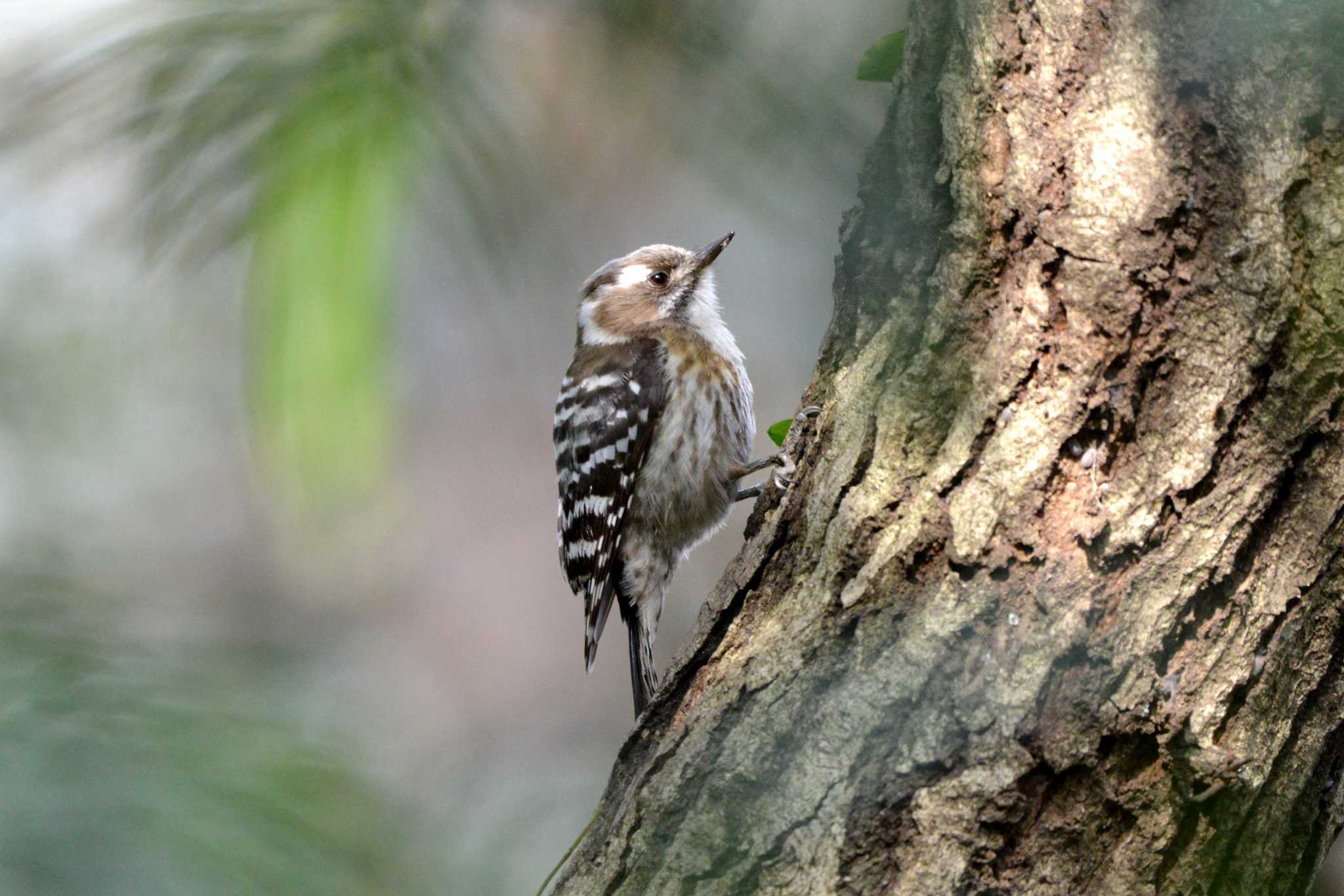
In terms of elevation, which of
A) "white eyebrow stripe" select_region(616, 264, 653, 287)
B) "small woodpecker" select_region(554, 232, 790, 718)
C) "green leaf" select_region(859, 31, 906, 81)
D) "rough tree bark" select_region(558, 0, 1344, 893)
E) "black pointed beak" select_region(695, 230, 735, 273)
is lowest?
"rough tree bark" select_region(558, 0, 1344, 893)

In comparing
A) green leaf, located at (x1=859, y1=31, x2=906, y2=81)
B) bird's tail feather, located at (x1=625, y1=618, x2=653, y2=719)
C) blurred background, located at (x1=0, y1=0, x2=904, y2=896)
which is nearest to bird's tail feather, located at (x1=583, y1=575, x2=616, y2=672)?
bird's tail feather, located at (x1=625, y1=618, x2=653, y2=719)

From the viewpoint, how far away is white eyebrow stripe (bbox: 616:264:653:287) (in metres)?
4.35

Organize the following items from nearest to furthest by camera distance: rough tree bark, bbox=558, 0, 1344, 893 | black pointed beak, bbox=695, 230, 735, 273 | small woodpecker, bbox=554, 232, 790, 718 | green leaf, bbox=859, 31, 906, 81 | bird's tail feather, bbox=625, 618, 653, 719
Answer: rough tree bark, bbox=558, 0, 1344, 893
green leaf, bbox=859, 31, 906, 81
bird's tail feather, bbox=625, 618, 653, 719
small woodpecker, bbox=554, 232, 790, 718
black pointed beak, bbox=695, 230, 735, 273

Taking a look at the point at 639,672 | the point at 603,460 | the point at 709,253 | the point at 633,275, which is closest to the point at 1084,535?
the point at 639,672

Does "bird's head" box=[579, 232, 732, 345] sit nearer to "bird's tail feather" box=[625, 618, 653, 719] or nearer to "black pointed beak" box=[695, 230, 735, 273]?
"black pointed beak" box=[695, 230, 735, 273]

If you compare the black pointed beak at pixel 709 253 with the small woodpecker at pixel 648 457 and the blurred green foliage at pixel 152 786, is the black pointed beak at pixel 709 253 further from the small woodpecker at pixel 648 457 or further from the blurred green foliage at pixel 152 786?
the blurred green foliage at pixel 152 786

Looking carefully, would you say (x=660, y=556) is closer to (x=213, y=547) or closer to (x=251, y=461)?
(x=251, y=461)

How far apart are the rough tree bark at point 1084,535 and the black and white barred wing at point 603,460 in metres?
2.13

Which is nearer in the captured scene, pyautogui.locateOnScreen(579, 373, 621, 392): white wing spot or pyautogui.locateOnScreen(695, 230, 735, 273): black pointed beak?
pyautogui.locateOnScreen(579, 373, 621, 392): white wing spot

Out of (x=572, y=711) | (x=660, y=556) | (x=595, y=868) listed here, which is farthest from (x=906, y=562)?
(x=572, y=711)

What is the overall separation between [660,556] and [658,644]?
273 cm

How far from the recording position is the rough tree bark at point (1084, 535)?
147cm

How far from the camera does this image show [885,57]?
1761 millimetres

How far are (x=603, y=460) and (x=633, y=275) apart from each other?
89cm
